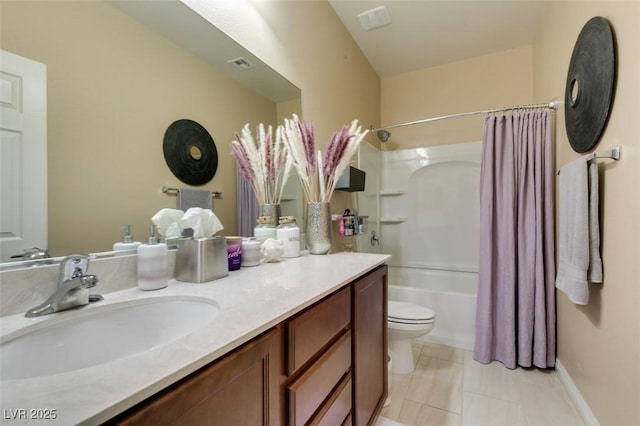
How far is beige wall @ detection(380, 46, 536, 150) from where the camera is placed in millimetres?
2656

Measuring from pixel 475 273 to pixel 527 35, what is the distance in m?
2.23

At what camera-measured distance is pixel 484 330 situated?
1.96 meters

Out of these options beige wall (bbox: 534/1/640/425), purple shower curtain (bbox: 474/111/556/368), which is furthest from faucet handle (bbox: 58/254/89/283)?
purple shower curtain (bbox: 474/111/556/368)

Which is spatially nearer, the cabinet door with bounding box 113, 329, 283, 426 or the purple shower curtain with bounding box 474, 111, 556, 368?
the cabinet door with bounding box 113, 329, 283, 426

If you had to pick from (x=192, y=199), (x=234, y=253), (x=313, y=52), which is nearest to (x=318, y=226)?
(x=234, y=253)

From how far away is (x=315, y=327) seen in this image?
0.77m

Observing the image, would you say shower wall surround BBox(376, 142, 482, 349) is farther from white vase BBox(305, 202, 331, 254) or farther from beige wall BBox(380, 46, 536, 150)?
white vase BBox(305, 202, 331, 254)

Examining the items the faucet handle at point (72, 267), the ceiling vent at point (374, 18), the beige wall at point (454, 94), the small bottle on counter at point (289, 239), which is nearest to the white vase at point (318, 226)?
the small bottle on counter at point (289, 239)

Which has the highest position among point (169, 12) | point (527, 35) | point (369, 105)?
point (527, 35)

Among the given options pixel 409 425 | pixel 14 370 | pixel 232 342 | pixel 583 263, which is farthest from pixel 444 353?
pixel 14 370

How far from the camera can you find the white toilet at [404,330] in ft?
5.67

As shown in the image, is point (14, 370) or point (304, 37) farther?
point (304, 37)

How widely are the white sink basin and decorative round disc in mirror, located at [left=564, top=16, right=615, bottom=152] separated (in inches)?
68.6

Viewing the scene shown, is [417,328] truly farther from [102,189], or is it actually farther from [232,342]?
[102,189]
